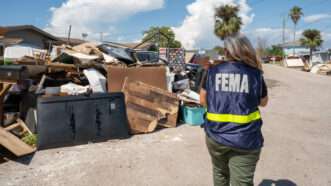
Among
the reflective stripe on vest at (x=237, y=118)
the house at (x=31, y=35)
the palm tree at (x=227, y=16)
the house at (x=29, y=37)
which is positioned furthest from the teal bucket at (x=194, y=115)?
the palm tree at (x=227, y=16)

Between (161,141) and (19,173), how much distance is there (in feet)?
7.51

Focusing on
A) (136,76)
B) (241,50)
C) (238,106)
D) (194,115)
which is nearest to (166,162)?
(194,115)

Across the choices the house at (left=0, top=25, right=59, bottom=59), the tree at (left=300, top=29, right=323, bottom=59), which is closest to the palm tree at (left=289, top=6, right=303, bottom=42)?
the tree at (left=300, top=29, right=323, bottom=59)

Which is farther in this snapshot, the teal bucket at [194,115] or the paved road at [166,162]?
the teal bucket at [194,115]

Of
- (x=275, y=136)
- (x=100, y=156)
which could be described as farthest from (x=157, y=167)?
(x=275, y=136)

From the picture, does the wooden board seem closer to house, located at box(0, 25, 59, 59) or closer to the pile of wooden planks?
the pile of wooden planks

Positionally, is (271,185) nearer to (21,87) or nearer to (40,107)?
(40,107)

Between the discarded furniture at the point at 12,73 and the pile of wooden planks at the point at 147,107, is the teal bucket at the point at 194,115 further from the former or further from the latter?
the discarded furniture at the point at 12,73

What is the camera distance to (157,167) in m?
3.61

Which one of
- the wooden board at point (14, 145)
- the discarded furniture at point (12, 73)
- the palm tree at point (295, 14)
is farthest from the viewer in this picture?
the palm tree at point (295, 14)

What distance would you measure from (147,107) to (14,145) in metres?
2.48

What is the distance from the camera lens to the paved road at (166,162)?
3.24 metres

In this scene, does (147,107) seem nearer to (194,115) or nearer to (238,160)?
(194,115)

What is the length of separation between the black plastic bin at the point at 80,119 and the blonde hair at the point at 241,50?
3.29 metres
